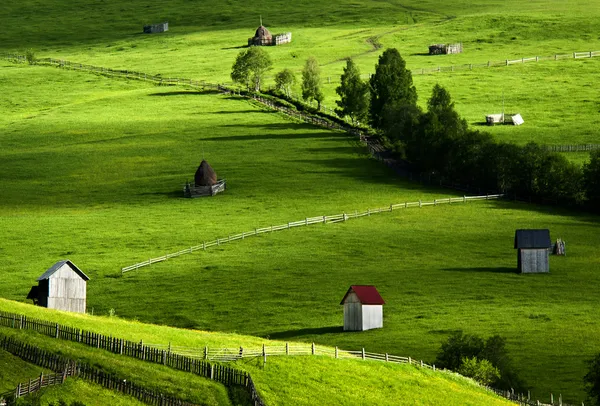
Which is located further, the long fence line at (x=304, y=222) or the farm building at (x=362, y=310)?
the long fence line at (x=304, y=222)

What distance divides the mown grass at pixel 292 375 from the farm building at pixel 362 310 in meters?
14.5

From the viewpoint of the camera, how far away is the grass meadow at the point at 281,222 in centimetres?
8150

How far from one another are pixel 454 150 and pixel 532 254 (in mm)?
37377

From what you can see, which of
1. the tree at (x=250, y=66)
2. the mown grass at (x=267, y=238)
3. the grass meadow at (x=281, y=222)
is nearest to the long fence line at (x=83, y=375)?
the grass meadow at (x=281, y=222)

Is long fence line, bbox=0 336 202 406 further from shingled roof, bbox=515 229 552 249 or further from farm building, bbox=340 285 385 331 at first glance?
shingled roof, bbox=515 229 552 249

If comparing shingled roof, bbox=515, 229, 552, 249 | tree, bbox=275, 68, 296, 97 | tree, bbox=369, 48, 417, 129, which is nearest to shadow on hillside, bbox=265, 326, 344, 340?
shingled roof, bbox=515, 229, 552, 249

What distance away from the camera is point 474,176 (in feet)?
422

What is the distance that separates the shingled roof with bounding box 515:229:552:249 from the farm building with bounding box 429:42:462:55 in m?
105

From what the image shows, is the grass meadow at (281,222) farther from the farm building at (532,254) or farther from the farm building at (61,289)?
the farm building at (61,289)

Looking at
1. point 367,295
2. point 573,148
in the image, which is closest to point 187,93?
point 573,148

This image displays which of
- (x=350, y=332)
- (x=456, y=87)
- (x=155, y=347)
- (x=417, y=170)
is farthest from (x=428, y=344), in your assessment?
(x=456, y=87)

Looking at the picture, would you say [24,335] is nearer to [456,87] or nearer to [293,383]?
[293,383]

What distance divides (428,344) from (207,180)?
52949mm

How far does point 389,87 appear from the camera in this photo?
155875 millimetres
